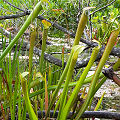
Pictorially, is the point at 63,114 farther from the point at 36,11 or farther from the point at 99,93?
the point at 99,93

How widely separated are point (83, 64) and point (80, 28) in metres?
0.87

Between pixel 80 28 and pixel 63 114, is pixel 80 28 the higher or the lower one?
the higher one

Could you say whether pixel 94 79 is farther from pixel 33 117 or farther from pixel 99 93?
pixel 99 93

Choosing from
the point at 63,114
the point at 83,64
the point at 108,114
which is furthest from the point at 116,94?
the point at 63,114

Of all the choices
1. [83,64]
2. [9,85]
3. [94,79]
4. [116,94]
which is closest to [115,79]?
[94,79]

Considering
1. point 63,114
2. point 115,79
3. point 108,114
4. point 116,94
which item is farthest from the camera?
point 116,94

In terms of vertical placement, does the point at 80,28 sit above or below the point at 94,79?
above

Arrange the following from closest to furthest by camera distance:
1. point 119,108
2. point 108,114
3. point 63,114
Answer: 1. point 63,114
2. point 108,114
3. point 119,108

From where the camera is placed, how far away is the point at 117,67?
445 millimetres

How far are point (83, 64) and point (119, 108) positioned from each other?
37 cm

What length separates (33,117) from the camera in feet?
1.52

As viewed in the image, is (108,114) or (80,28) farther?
(108,114)

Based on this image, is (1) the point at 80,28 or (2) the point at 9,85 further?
(2) the point at 9,85

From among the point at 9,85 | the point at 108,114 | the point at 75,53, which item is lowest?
the point at 108,114
